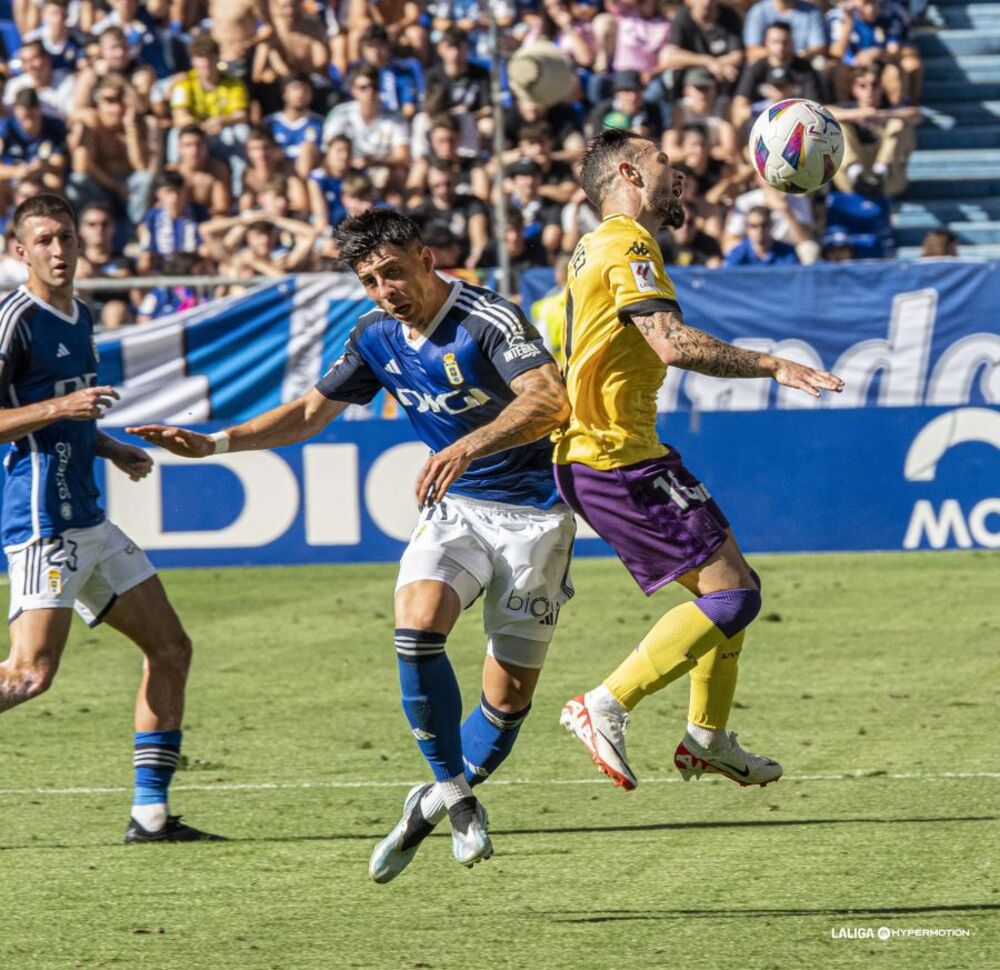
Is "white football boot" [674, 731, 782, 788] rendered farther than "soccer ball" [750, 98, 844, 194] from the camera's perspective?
No

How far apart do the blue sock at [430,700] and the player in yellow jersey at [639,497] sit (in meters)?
0.53

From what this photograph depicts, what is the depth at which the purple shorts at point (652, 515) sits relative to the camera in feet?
21.0

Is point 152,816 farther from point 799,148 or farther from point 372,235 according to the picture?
point 799,148

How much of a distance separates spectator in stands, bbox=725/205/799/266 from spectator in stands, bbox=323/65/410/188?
12.0ft

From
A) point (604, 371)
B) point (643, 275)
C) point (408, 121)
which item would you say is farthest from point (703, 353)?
point (408, 121)

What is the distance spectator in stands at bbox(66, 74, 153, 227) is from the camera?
18.2m

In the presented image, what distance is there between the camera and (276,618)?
1255 centimetres

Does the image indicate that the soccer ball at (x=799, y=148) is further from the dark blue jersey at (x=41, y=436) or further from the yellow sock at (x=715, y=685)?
the dark blue jersey at (x=41, y=436)

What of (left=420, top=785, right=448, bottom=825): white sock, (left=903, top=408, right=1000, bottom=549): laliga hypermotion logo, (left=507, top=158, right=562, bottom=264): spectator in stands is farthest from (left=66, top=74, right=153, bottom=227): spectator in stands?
(left=420, top=785, right=448, bottom=825): white sock

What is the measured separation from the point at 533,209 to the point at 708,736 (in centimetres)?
1041

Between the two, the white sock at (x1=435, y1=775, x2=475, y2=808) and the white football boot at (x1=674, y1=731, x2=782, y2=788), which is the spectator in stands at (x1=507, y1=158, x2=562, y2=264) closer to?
the white football boot at (x1=674, y1=731, x2=782, y2=788)

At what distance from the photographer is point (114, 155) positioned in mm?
18656

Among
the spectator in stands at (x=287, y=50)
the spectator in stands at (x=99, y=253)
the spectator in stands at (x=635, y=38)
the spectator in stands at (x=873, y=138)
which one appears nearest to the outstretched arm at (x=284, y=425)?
the spectator in stands at (x=99, y=253)

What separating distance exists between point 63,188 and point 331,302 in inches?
203
